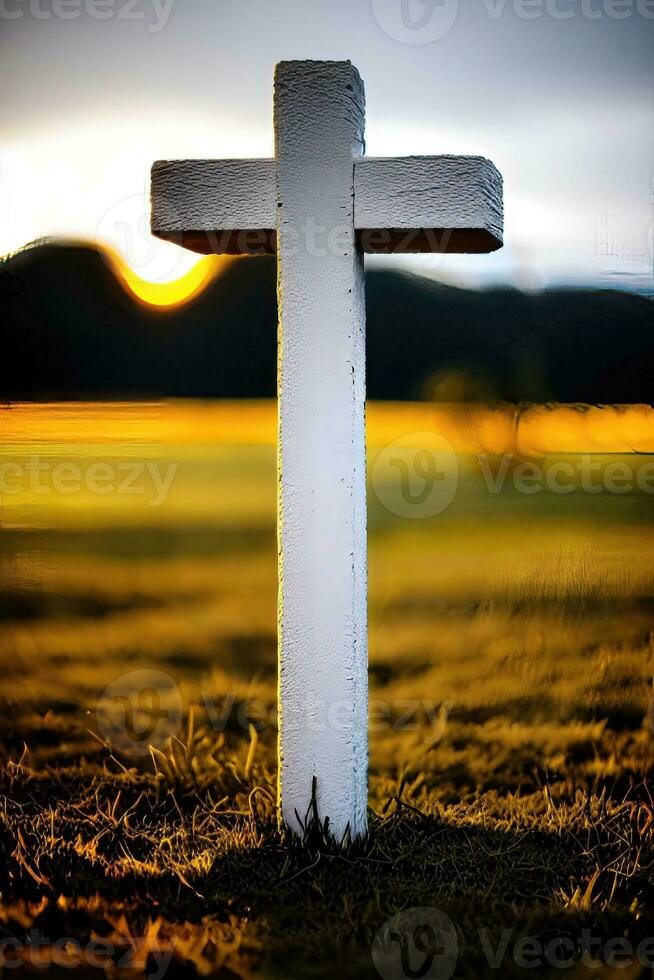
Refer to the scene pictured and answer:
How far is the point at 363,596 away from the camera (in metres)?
2.18

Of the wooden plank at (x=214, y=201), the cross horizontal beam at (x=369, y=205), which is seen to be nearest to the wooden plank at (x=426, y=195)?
the cross horizontal beam at (x=369, y=205)

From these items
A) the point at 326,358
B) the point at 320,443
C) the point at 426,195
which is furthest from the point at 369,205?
the point at 320,443

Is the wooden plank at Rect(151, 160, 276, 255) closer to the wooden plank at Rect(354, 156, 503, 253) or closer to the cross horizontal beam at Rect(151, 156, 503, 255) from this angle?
the cross horizontal beam at Rect(151, 156, 503, 255)

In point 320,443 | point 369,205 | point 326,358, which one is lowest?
point 320,443

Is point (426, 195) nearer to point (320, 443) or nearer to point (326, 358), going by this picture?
point (326, 358)

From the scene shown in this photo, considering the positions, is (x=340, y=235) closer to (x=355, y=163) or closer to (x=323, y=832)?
(x=355, y=163)

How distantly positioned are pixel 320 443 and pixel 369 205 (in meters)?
0.48

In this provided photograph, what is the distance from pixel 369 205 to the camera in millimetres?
2129

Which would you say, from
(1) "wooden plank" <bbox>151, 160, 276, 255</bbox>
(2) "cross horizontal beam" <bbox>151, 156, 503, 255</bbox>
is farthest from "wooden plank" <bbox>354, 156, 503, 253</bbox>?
(1) "wooden plank" <bbox>151, 160, 276, 255</bbox>

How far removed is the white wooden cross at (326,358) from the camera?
2123 mm

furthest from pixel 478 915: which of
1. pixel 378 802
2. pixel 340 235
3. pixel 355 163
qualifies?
pixel 355 163

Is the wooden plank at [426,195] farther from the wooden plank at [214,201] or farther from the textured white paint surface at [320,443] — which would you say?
the wooden plank at [214,201]

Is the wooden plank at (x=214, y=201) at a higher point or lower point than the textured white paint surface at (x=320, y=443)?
higher

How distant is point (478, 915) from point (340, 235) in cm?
133
